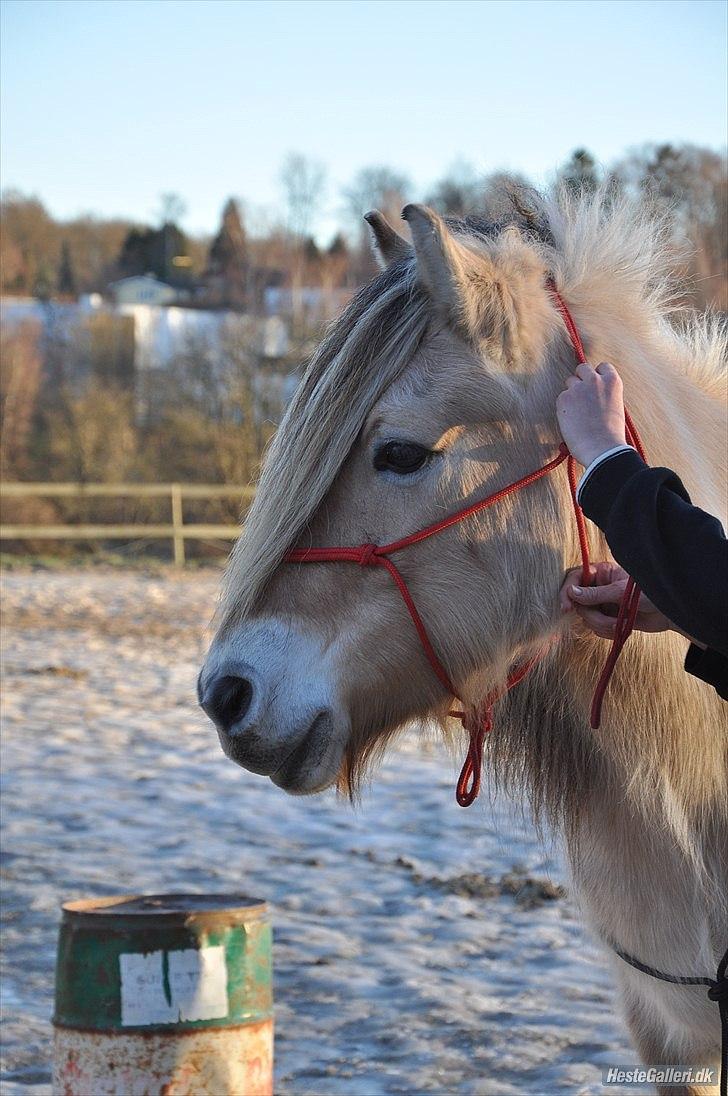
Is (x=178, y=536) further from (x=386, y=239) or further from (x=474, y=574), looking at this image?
(x=474, y=574)

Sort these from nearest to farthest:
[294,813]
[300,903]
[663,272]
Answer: [663,272], [300,903], [294,813]

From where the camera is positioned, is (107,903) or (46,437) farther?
(46,437)

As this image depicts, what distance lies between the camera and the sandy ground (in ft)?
12.3

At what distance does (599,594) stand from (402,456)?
44 centimetres

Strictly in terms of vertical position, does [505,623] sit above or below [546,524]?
below

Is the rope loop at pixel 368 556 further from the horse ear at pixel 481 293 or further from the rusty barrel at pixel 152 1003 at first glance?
the rusty barrel at pixel 152 1003

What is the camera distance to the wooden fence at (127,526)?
795 inches

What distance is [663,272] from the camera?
8.75 ft

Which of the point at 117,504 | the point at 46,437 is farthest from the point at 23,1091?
the point at 46,437

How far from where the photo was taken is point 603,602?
2105mm

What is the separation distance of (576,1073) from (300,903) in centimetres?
173

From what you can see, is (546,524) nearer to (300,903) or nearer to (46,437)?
(300,903)

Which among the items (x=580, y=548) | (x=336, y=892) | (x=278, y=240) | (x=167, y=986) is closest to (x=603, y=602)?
(x=580, y=548)

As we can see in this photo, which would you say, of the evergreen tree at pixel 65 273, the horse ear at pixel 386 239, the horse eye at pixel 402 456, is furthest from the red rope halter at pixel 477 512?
the evergreen tree at pixel 65 273
